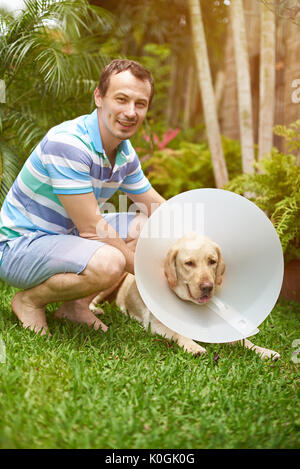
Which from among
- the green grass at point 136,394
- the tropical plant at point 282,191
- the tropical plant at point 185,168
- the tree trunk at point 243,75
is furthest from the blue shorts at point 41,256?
the tropical plant at point 185,168

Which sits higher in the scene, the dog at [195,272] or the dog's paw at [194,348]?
the dog at [195,272]

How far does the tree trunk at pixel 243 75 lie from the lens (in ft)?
13.9

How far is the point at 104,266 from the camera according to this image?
206cm

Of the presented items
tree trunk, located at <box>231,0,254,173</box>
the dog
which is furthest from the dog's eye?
tree trunk, located at <box>231,0,254,173</box>

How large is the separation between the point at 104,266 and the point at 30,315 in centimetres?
51

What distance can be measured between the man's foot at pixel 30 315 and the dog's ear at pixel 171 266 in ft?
2.22

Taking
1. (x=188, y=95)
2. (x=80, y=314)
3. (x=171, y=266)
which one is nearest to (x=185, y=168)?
(x=80, y=314)

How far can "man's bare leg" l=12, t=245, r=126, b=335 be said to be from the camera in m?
2.06

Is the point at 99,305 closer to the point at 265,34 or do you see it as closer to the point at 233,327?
the point at 233,327

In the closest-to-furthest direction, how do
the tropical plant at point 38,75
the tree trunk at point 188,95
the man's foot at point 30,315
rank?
1. the man's foot at point 30,315
2. the tropical plant at point 38,75
3. the tree trunk at point 188,95

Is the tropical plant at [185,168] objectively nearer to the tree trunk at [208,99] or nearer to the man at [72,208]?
the tree trunk at [208,99]

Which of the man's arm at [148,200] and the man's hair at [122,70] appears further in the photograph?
the man's arm at [148,200]

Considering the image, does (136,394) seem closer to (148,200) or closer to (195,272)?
(195,272)

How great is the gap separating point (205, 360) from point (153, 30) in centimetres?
721
